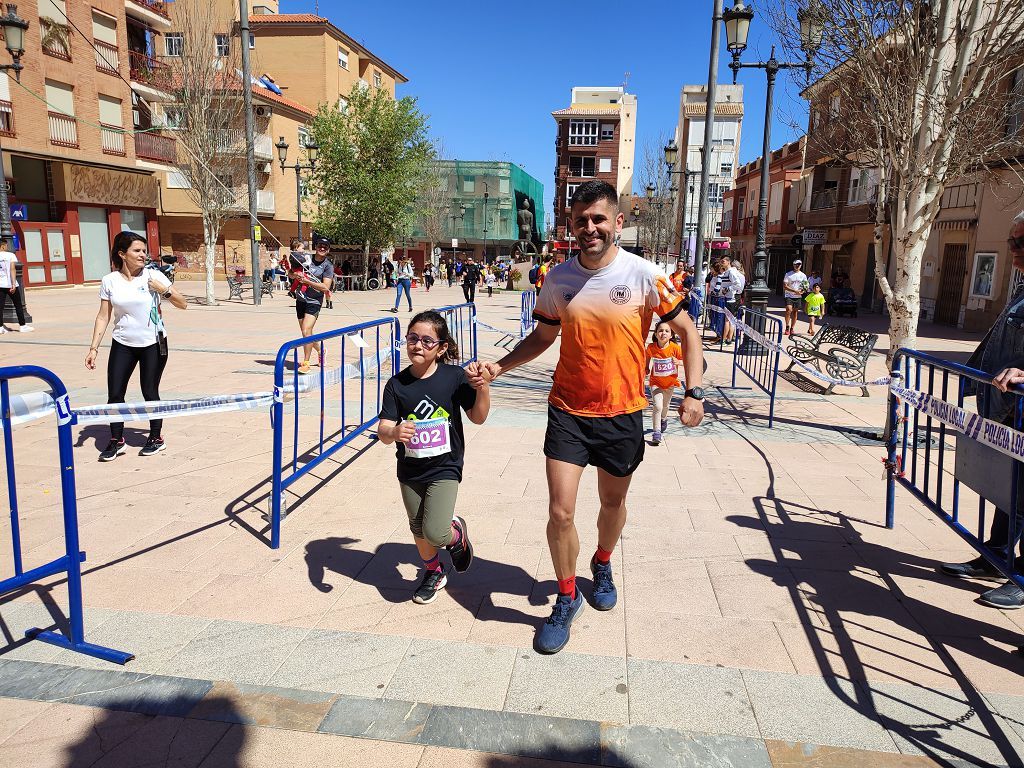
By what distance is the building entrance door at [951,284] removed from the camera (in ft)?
72.6

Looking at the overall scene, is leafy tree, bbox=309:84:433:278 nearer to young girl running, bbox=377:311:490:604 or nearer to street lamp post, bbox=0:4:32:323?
street lamp post, bbox=0:4:32:323

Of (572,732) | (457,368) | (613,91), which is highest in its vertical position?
(613,91)

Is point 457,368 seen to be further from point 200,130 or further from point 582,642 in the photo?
point 200,130

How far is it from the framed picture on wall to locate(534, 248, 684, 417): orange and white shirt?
2168cm

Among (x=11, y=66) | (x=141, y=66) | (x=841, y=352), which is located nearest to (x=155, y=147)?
(x=141, y=66)

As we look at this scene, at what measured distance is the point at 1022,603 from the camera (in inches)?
142

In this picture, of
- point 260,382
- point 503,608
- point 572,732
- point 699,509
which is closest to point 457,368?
point 503,608

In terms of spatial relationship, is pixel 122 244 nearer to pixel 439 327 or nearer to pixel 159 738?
pixel 439 327

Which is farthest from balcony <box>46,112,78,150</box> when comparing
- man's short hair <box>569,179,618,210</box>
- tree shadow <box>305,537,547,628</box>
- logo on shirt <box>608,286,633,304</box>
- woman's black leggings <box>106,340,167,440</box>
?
logo on shirt <box>608,286,633,304</box>

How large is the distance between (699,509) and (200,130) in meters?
21.7

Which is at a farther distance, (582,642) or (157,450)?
(157,450)

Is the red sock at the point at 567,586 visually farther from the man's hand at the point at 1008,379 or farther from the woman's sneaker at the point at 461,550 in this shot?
the man's hand at the point at 1008,379

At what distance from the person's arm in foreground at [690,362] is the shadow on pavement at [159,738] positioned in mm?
2195

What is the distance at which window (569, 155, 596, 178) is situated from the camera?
63969 millimetres
